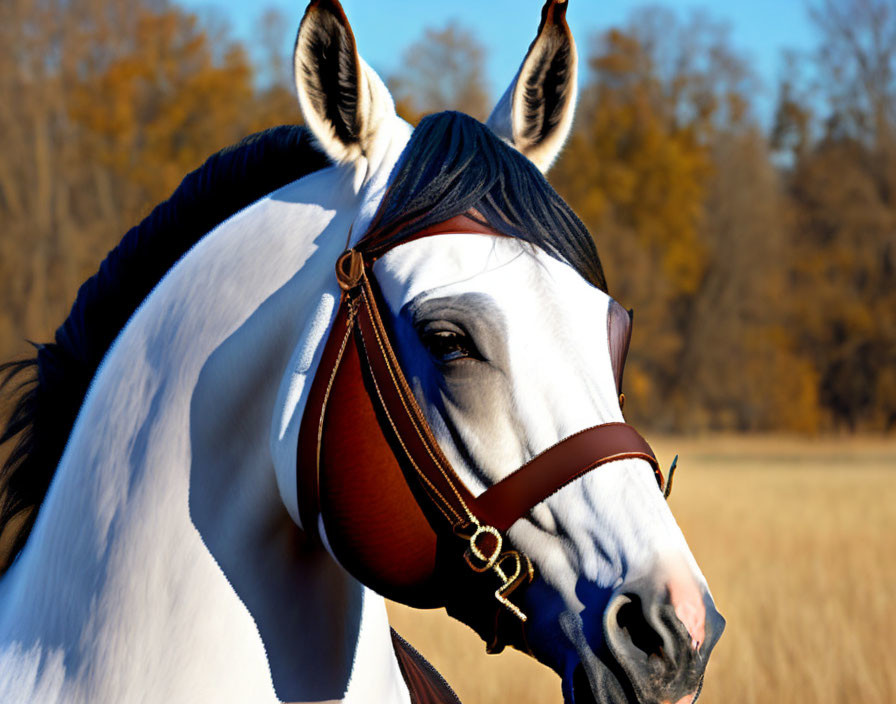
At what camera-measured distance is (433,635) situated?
20.7 feet

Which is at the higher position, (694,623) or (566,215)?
(566,215)

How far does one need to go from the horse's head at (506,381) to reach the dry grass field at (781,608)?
145 inches

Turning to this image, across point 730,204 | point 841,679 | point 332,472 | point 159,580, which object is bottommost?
point 841,679

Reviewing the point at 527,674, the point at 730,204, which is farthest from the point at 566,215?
the point at 730,204

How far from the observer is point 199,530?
1.71 m

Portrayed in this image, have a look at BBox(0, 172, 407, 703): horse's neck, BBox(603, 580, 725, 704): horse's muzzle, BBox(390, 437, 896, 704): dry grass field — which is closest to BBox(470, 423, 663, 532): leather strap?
BBox(603, 580, 725, 704): horse's muzzle

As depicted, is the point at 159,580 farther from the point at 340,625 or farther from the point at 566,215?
the point at 566,215

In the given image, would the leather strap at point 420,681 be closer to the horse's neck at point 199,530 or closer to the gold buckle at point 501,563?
the horse's neck at point 199,530

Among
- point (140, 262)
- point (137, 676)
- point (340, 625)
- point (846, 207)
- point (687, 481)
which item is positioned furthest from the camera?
point (846, 207)

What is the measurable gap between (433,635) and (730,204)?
30.0m

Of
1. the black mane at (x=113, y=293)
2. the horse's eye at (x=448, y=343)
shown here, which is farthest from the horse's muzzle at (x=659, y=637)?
the black mane at (x=113, y=293)

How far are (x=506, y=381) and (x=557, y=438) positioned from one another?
12 centimetres

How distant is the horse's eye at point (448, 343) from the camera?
5.11ft

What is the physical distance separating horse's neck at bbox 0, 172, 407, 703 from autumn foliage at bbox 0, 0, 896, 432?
12.7 metres
